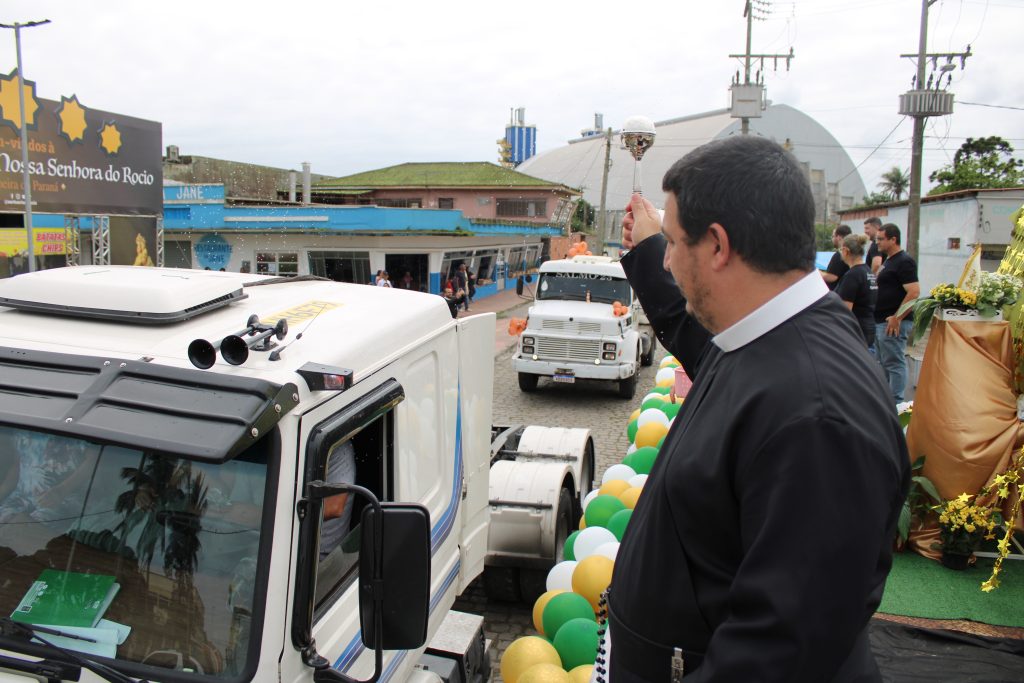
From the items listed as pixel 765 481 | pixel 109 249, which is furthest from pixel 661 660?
pixel 109 249

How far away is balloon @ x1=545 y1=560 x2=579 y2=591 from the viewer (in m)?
4.42

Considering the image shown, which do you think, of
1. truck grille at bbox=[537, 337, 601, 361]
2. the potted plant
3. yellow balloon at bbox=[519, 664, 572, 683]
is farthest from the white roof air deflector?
truck grille at bbox=[537, 337, 601, 361]

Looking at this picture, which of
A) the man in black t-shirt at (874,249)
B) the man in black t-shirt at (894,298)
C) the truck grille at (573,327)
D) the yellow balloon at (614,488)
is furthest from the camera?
the truck grille at (573,327)

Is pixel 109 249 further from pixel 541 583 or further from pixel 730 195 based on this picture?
pixel 730 195

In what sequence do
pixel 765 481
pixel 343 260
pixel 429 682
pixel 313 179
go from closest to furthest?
pixel 765 481
pixel 429 682
pixel 343 260
pixel 313 179

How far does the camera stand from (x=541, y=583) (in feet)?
16.4

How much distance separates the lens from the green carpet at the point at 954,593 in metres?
4.45

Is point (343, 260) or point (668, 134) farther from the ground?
point (668, 134)

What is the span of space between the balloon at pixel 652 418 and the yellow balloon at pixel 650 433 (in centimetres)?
6

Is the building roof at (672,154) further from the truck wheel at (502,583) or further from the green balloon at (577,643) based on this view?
the green balloon at (577,643)

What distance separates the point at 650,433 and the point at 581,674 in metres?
3.69

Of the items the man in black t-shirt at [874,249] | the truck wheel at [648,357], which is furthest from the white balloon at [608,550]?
the truck wheel at [648,357]

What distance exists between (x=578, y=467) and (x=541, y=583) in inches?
43.1

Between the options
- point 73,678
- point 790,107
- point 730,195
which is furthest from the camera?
point 790,107
